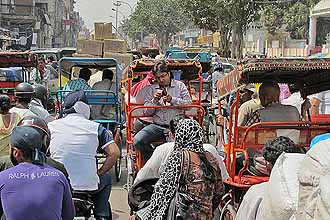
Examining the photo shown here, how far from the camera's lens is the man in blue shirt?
3.99 m

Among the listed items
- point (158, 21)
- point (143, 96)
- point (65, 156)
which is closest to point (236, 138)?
point (65, 156)

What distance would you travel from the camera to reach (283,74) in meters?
7.24

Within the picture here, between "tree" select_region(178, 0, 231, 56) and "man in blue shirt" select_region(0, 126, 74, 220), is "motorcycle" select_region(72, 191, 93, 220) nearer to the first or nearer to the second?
"man in blue shirt" select_region(0, 126, 74, 220)

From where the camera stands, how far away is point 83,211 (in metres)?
5.47

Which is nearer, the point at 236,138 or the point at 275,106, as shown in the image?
the point at 236,138

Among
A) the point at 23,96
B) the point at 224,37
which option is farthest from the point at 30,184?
the point at 224,37

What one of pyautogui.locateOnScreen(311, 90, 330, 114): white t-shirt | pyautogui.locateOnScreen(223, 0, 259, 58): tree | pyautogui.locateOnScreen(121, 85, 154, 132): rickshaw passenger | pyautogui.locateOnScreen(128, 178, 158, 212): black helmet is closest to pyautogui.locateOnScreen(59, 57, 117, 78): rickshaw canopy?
pyautogui.locateOnScreen(121, 85, 154, 132): rickshaw passenger

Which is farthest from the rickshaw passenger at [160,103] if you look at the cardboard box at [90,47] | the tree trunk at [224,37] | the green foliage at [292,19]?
the green foliage at [292,19]

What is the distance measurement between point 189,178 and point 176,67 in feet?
18.0

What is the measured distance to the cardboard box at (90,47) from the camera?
19047 millimetres

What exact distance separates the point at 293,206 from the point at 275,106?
3.93 m

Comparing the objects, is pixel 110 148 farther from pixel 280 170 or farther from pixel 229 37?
pixel 229 37

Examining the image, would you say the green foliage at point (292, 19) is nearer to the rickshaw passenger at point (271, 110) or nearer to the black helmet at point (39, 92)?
the black helmet at point (39, 92)

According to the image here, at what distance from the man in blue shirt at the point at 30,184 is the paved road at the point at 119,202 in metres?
4.36
